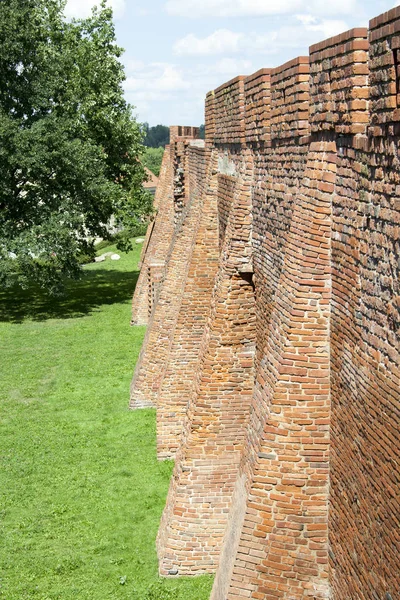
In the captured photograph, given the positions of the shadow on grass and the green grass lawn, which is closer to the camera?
the green grass lawn

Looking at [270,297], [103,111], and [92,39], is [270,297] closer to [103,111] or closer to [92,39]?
[103,111]

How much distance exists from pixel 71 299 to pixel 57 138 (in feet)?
25.1

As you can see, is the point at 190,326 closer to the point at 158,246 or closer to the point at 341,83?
the point at 341,83

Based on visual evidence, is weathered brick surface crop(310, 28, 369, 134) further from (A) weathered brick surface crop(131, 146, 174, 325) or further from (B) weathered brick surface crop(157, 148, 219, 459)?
(A) weathered brick surface crop(131, 146, 174, 325)

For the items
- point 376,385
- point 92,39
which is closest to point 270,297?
point 376,385

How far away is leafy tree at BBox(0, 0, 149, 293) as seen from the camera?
2541cm

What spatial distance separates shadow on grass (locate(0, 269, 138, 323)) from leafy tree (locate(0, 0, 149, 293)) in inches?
60.4

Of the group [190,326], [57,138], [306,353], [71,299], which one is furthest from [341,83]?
[71,299]

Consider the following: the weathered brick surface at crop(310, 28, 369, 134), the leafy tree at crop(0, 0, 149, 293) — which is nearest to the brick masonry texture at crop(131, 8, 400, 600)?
the weathered brick surface at crop(310, 28, 369, 134)

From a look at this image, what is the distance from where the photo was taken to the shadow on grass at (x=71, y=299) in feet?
92.8

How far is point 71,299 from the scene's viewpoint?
3098cm

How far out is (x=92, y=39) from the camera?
2923 centimetres

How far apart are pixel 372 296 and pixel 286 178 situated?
2.74m

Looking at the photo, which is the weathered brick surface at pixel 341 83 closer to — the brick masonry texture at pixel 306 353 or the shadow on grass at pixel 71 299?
the brick masonry texture at pixel 306 353
